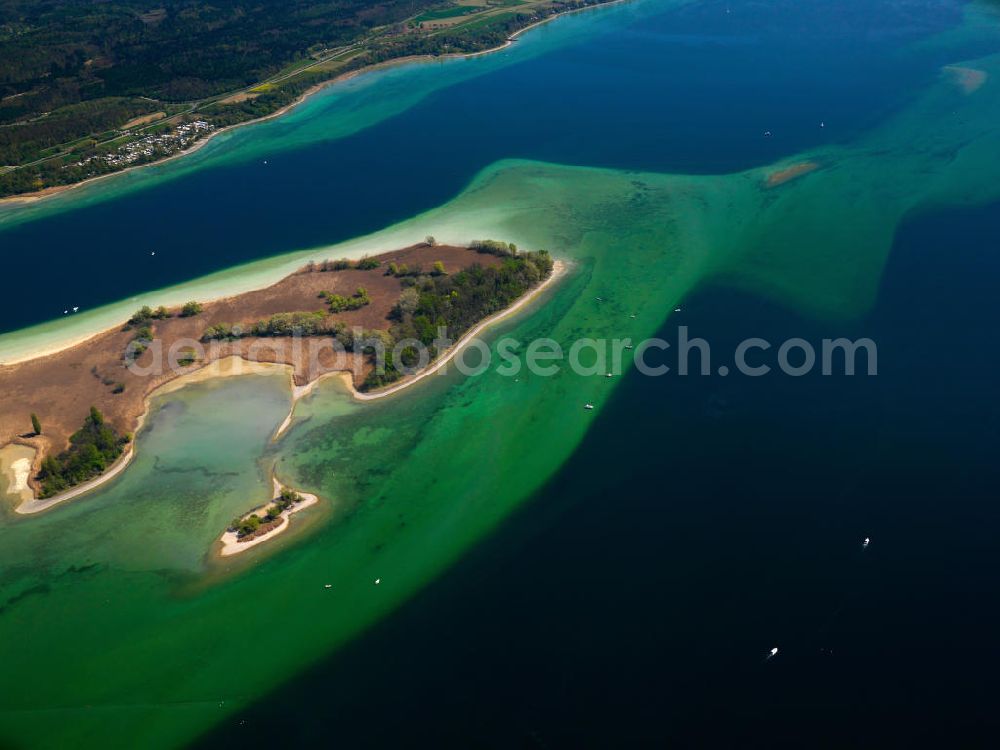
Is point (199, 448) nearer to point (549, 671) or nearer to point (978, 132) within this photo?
point (549, 671)

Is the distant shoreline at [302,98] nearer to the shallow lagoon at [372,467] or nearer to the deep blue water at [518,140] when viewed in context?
Result: the deep blue water at [518,140]

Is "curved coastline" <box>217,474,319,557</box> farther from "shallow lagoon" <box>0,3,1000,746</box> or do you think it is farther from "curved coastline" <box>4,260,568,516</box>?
"curved coastline" <box>4,260,568,516</box>

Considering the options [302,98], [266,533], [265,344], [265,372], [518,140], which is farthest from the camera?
[302,98]

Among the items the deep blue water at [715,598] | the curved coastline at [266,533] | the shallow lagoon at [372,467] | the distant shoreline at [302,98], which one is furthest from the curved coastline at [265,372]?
the distant shoreline at [302,98]

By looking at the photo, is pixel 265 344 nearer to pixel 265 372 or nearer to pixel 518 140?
pixel 265 372

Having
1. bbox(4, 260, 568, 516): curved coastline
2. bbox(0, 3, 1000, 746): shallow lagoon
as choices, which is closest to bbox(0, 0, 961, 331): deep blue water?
bbox(0, 3, 1000, 746): shallow lagoon

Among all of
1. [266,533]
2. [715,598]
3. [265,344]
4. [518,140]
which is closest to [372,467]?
[266,533]
